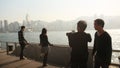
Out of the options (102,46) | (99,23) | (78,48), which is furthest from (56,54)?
(99,23)

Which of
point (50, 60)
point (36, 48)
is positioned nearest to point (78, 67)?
point (50, 60)

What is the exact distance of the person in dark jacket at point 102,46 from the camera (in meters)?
6.25

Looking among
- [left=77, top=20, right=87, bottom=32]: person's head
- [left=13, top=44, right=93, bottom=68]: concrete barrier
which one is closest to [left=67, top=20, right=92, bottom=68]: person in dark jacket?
[left=77, top=20, right=87, bottom=32]: person's head

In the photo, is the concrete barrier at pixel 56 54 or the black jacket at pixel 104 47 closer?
the black jacket at pixel 104 47

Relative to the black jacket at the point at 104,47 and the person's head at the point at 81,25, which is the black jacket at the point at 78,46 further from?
the black jacket at the point at 104,47

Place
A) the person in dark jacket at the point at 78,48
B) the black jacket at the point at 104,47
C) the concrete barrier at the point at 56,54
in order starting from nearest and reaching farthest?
the black jacket at the point at 104,47
the person in dark jacket at the point at 78,48
the concrete barrier at the point at 56,54

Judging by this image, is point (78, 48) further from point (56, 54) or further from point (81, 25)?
point (56, 54)

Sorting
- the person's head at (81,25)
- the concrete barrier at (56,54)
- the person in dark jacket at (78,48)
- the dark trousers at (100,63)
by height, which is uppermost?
the person's head at (81,25)

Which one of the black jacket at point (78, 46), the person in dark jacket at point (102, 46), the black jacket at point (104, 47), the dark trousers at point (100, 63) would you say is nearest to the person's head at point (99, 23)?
the person in dark jacket at point (102, 46)

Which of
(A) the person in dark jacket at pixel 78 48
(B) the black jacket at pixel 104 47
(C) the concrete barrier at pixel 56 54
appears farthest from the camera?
(C) the concrete barrier at pixel 56 54

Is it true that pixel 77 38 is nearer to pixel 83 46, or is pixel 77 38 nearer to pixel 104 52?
pixel 83 46

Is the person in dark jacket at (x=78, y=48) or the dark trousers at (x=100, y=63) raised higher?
the person in dark jacket at (x=78, y=48)

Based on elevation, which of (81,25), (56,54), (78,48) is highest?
(81,25)

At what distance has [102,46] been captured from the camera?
20.9 ft
